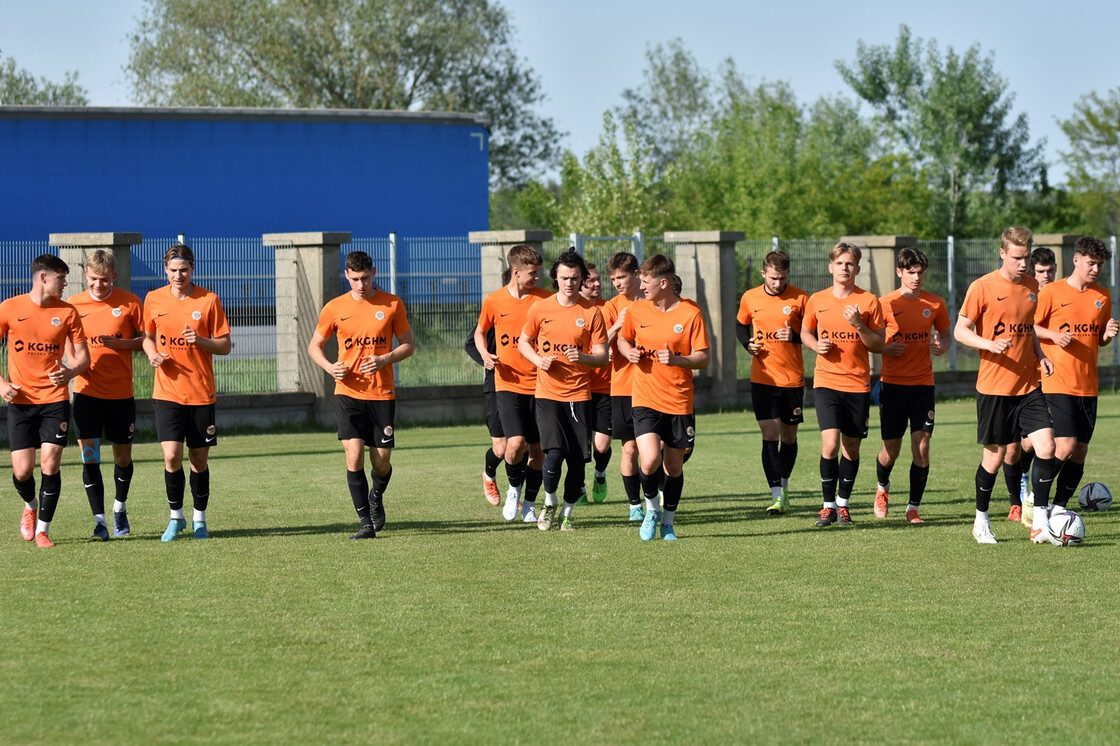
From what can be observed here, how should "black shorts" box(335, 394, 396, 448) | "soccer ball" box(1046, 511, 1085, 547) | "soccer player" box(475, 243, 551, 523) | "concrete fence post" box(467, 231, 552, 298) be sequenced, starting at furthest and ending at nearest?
"concrete fence post" box(467, 231, 552, 298), "soccer player" box(475, 243, 551, 523), "black shorts" box(335, 394, 396, 448), "soccer ball" box(1046, 511, 1085, 547)

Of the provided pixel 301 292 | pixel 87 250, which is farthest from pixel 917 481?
pixel 87 250

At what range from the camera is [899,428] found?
10781 mm

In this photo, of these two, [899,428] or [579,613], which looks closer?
[579,613]

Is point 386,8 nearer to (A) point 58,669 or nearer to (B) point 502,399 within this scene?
(B) point 502,399

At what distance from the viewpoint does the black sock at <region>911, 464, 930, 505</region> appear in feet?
35.1

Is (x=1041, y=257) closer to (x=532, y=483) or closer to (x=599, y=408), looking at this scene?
(x=599, y=408)

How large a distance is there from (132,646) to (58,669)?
1.59 feet

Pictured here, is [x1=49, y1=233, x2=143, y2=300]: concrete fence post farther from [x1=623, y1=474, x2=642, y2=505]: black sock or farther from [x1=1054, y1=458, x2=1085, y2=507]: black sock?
[x1=1054, y1=458, x2=1085, y2=507]: black sock

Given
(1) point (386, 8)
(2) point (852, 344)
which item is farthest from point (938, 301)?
(1) point (386, 8)

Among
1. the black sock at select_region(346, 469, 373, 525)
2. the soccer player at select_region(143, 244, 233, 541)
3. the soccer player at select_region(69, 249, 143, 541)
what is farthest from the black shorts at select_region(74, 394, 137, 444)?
the black sock at select_region(346, 469, 373, 525)

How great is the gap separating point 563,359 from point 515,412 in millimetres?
956

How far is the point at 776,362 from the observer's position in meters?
11.5

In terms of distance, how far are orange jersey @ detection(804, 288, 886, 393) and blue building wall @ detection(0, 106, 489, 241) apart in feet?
74.1

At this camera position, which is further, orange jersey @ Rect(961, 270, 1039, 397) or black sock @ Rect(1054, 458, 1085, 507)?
black sock @ Rect(1054, 458, 1085, 507)
